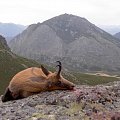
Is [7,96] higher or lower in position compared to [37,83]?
lower

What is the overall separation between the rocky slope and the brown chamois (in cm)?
35

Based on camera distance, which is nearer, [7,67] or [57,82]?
[57,82]

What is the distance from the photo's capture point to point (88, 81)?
182 metres

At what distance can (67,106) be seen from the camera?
55.1 ft

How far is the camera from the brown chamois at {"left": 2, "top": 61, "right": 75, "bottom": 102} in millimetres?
18406

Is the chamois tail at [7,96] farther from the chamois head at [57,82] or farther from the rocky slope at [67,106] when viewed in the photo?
the chamois head at [57,82]

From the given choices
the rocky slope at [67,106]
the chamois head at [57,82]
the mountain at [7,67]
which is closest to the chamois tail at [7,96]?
the rocky slope at [67,106]

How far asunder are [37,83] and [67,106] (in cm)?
233

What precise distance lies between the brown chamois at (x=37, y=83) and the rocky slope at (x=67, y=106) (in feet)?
1.14

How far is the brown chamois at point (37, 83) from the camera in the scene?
1841 cm

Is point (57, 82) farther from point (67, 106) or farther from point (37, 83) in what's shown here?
point (67, 106)

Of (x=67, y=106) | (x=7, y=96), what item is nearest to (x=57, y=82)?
(x=67, y=106)

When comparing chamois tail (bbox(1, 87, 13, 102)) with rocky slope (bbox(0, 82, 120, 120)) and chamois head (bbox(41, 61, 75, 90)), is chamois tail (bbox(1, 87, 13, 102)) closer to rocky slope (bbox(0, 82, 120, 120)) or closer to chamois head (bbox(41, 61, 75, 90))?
rocky slope (bbox(0, 82, 120, 120))

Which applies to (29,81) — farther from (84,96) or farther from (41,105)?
(84,96)
